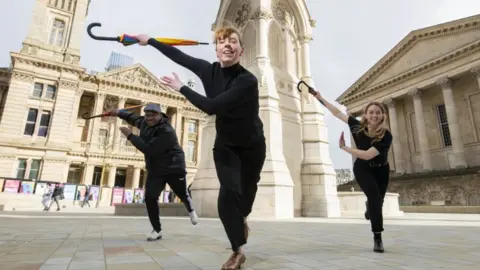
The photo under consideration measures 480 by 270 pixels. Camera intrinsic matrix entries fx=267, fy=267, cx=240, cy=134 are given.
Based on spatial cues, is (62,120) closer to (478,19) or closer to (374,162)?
(374,162)

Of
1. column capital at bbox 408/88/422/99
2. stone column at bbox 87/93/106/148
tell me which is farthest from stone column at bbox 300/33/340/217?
stone column at bbox 87/93/106/148

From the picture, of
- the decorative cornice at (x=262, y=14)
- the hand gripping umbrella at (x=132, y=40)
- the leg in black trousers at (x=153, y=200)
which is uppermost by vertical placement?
the decorative cornice at (x=262, y=14)

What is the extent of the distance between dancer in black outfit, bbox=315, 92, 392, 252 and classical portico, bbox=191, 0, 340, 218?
16.9 ft

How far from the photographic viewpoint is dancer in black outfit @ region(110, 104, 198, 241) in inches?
156

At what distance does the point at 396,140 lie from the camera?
3344 centimetres

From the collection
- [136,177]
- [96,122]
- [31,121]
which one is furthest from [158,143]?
[96,122]

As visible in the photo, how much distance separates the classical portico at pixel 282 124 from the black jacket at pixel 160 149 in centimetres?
469

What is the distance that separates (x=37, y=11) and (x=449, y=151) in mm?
49856

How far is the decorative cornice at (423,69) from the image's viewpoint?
26.2 meters

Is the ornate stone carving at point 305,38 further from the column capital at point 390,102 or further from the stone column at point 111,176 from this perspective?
the stone column at point 111,176

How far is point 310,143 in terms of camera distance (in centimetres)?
1112

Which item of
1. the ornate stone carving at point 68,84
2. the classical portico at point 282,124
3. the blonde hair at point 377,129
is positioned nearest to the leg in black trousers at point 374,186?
the blonde hair at point 377,129

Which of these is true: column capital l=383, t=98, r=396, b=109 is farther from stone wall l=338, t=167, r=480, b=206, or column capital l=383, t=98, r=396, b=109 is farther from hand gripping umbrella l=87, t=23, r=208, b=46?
hand gripping umbrella l=87, t=23, r=208, b=46

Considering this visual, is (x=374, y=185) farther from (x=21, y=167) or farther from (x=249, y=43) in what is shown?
(x=21, y=167)
